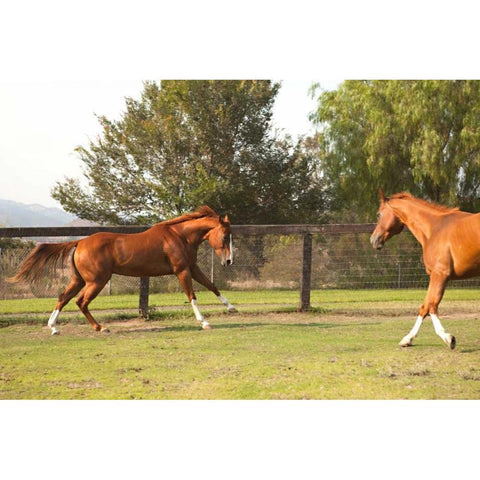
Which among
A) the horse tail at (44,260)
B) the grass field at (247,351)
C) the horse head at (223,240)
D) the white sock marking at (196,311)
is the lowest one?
the grass field at (247,351)

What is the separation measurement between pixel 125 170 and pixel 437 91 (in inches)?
120

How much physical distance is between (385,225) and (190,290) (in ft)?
5.59

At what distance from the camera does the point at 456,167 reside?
521 centimetres

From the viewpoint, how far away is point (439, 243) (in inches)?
162

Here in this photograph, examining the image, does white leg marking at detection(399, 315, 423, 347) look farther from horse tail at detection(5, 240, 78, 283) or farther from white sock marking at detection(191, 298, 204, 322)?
horse tail at detection(5, 240, 78, 283)

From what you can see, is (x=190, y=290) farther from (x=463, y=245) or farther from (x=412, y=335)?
(x=463, y=245)

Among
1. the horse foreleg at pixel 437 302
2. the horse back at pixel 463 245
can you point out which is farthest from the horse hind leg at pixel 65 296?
the horse back at pixel 463 245

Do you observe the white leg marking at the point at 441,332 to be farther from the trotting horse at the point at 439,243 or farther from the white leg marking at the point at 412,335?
the white leg marking at the point at 412,335

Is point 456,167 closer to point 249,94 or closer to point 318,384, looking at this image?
point 249,94

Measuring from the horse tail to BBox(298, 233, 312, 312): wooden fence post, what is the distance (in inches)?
87.0

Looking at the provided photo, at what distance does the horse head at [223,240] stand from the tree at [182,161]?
1.27 feet

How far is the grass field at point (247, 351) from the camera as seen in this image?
11.9 feet

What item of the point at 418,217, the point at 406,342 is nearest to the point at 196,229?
the point at 418,217

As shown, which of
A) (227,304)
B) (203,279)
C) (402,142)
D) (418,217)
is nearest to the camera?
(418,217)
